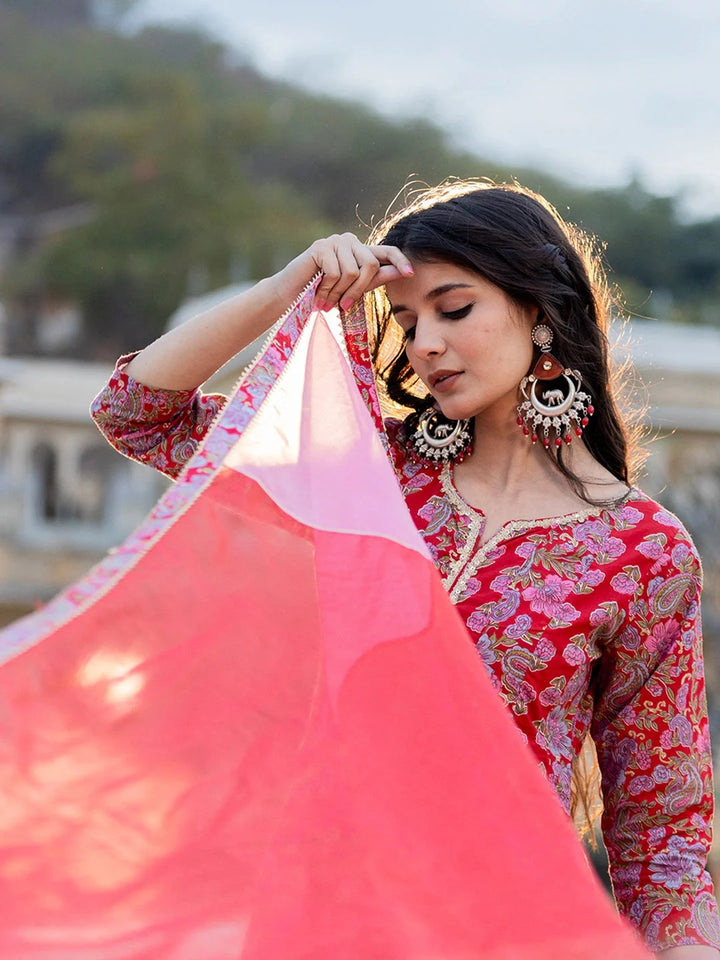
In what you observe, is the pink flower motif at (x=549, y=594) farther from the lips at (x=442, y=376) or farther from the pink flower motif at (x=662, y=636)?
the lips at (x=442, y=376)

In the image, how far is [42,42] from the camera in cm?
3366

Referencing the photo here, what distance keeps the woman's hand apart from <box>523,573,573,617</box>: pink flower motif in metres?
0.46

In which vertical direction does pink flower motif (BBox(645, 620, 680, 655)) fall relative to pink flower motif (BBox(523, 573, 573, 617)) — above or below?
below

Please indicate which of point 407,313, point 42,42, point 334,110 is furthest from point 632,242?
point 407,313

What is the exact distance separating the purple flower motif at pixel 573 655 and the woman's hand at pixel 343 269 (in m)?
0.54

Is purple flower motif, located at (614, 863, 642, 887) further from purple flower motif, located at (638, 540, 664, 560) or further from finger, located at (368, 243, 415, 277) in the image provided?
finger, located at (368, 243, 415, 277)

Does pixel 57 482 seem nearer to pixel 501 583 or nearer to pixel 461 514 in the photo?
pixel 461 514

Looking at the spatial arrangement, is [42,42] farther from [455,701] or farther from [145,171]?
[455,701]

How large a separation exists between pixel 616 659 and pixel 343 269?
0.64 m

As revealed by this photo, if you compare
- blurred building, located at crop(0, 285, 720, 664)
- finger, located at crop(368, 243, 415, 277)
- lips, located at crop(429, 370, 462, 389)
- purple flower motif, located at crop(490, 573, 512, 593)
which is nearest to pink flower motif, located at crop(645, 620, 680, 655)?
purple flower motif, located at crop(490, 573, 512, 593)

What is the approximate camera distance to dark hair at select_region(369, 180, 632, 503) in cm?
205

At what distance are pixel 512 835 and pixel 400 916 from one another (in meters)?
0.16

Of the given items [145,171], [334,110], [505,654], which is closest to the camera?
[505,654]

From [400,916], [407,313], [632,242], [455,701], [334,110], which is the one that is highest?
[334,110]
